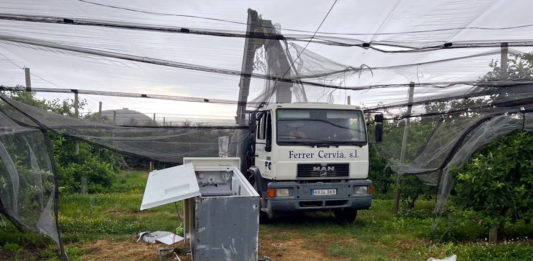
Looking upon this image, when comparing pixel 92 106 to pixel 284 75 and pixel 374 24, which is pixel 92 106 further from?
pixel 374 24

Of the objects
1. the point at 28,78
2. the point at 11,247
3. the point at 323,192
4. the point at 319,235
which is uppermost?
the point at 28,78

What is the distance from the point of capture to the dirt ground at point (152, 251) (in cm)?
574

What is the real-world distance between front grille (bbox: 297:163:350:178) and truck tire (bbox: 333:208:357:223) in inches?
40.5

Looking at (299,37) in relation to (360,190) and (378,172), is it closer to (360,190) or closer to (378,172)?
(360,190)

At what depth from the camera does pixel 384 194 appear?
1176cm

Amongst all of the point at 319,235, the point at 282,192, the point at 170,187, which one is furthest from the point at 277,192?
the point at 170,187

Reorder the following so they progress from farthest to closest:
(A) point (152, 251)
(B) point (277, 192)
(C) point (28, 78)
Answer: (B) point (277, 192) → (C) point (28, 78) → (A) point (152, 251)

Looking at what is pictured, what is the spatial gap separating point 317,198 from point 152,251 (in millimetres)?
2929

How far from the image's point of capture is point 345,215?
27.3ft

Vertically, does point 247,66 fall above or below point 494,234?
above

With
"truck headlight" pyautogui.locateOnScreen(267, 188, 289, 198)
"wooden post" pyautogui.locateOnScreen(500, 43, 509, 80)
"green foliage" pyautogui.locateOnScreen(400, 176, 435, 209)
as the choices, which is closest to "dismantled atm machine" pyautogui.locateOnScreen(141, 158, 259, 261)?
"truck headlight" pyautogui.locateOnScreen(267, 188, 289, 198)

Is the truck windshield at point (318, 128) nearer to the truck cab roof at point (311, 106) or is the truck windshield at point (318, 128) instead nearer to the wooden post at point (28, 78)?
the truck cab roof at point (311, 106)

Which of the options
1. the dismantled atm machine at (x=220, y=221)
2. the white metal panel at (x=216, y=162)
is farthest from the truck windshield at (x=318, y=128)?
the dismantled atm machine at (x=220, y=221)

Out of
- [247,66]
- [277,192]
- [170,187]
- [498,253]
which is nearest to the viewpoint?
[170,187]
